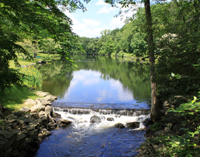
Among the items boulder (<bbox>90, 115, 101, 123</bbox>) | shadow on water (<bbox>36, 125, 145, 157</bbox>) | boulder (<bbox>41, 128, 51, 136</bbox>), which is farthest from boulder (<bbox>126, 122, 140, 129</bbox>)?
boulder (<bbox>41, 128, 51, 136</bbox>)

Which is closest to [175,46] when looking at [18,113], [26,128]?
[26,128]

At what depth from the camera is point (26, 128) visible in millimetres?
7793

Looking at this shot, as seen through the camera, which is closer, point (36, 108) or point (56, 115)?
point (36, 108)

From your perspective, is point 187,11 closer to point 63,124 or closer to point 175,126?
point 175,126

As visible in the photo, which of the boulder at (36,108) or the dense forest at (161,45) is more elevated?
the dense forest at (161,45)

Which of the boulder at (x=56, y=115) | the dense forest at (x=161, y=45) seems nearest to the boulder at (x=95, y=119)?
the boulder at (x=56, y=115)

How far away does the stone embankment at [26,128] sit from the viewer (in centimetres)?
578

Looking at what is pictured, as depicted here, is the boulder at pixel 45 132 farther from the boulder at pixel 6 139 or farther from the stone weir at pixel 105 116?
the boulder at pixel 6 139

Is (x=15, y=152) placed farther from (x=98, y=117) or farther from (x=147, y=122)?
(x=147, y=122)

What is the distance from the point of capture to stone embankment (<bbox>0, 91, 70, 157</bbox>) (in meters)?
5.78

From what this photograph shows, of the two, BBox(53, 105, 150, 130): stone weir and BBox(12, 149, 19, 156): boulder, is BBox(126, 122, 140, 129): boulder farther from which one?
BBox(12, 149, 19, 156): boulder

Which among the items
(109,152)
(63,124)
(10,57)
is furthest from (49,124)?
(10,57)

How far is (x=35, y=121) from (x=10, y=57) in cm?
579

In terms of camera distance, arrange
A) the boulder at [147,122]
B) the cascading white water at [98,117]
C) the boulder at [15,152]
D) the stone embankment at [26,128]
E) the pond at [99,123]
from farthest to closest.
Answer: the cascading white water at [98,117] → the boulder at [147,122] → the pond at [99,123] → the boulder at [15,152] → the stone embankment at [26,128]
